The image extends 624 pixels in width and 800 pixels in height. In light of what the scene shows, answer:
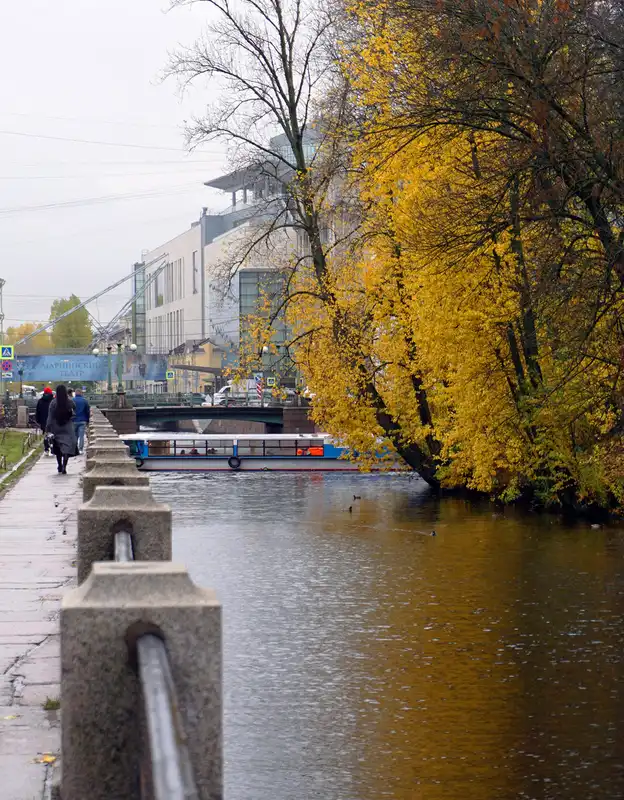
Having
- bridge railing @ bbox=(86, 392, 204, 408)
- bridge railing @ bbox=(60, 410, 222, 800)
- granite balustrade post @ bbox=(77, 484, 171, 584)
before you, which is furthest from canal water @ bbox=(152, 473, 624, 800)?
bridge railing @ bbox=(86, 392, 204, 408)

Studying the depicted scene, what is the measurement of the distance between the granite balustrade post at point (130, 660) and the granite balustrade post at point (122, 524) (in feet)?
7.76

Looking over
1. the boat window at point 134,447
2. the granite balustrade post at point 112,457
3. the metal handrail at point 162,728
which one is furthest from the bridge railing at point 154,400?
the metal handrail at point 162,728

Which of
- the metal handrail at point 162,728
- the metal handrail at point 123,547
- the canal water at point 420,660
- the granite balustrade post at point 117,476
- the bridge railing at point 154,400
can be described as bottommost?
the canal water at point 420,660

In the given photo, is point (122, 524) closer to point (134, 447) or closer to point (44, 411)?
point (44, 411)

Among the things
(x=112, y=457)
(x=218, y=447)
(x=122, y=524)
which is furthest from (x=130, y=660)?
(x=218, y=447)

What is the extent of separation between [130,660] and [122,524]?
2778 mm

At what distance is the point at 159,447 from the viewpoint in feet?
177

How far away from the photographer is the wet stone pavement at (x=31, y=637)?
6129 mm

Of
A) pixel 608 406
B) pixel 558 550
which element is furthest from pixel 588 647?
pixel 608 406

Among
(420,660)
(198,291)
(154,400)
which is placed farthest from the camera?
(198,291)

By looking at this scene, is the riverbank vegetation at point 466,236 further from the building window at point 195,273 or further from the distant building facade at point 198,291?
the building window at point 195,273

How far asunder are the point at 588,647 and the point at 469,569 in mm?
6817

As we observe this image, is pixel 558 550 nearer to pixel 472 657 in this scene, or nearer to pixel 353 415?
pixel 472 657

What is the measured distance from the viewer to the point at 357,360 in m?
35.2
